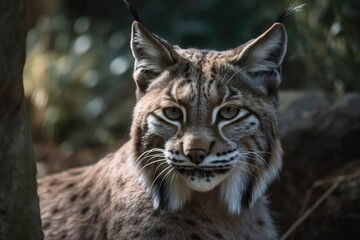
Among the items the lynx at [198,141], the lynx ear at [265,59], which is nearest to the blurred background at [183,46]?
the lynx at [198,141]

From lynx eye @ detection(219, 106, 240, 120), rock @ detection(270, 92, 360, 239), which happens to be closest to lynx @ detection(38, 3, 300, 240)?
lynx eye @ detection(219, 106, 240, 120)

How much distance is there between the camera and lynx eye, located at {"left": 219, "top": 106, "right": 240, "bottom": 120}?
18.1ft

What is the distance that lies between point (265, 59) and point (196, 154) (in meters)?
0.94

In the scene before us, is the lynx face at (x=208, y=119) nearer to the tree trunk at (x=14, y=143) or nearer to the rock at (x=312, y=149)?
the tree trunk at (x=14, y=143)

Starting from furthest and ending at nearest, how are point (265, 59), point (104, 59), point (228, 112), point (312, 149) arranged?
1. point (104, 59)
2. point (312, 149)
3. point (265, 59)
4. point (228, 112)

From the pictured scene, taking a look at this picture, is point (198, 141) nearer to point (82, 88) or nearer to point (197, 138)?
point (197, 138)

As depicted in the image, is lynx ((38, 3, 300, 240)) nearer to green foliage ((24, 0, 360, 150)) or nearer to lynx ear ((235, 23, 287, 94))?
lynx ear ((235, 23, 287, 94))

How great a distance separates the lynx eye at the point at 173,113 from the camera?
18.2 ft

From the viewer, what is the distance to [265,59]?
5801mm

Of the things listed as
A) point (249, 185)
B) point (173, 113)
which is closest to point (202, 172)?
point (173, 113)

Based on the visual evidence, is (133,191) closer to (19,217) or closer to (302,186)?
(19,217)

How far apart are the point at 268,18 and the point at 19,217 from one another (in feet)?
18.7

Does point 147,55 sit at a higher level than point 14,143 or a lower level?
higher

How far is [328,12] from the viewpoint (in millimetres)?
9219
